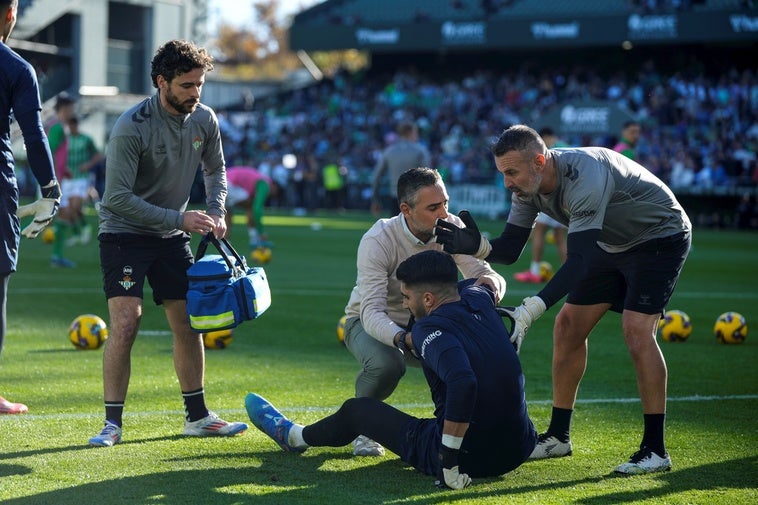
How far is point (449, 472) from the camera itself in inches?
224

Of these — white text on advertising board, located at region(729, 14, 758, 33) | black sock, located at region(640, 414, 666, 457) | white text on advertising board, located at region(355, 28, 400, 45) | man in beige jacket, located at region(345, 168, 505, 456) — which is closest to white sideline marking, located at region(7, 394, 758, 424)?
man in beige jacket, located at region(345, 168, 505, 456)

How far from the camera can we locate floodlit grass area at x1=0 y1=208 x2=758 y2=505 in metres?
5.74

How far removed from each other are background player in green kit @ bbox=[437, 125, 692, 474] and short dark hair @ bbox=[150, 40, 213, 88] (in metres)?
1.80

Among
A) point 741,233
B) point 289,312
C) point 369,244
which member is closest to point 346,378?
point 369,244

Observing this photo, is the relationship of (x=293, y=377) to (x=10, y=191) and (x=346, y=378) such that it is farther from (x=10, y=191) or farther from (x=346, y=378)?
(x=10, y=191)

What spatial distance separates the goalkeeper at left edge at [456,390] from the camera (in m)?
5.58

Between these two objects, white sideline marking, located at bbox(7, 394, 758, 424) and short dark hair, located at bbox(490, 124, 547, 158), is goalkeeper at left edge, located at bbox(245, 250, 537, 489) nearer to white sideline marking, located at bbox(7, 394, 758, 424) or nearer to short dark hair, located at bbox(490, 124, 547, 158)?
short dark hair, located at bbox(490, 124, 547, 158)

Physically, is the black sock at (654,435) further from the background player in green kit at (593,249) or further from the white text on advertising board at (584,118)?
the white text on advertising board at (584,118)

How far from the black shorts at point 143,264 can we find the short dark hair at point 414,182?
5.20ft

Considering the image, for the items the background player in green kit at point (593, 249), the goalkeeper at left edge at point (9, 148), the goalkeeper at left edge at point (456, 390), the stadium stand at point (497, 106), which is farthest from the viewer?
the stadium stand at point (497, 106)

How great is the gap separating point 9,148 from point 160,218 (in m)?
1.08

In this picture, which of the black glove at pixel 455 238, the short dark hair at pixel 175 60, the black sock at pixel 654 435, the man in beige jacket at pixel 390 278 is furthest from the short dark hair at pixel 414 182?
the black sock at pixel 654 435

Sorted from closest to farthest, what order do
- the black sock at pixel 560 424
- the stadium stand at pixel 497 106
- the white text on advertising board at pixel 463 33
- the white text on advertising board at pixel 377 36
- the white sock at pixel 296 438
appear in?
1. the white sock at pixel 296 438
2. the black sock at pixel 560 424
3. the stadium stand at pixel 497 106
4. the white text on advertising board at pixel 463 33
5. the white text on advertising board at pixel 377 36

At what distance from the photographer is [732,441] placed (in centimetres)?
703
